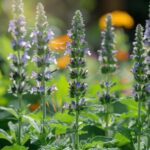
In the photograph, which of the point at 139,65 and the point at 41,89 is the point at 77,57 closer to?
the point at 41,89

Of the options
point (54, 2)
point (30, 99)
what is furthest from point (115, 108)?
point (54, 2)

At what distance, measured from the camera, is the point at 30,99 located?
23.0ft

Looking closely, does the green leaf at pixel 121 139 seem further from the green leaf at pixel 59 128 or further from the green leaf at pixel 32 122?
the green leaf at pixel 32 122

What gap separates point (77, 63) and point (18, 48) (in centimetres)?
47

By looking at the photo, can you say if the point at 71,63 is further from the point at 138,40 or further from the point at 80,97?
the point at 138,40

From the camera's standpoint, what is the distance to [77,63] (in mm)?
4500

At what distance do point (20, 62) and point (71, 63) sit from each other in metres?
0.40

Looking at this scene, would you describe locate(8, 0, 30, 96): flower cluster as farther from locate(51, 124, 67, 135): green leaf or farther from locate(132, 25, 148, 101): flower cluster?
locate(132, 25, 148, 101): flower cluster

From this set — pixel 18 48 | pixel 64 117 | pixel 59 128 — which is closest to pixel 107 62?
pixel 64 117

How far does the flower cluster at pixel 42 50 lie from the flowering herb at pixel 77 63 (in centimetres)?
16

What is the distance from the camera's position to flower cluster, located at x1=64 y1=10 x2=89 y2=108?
440 cm

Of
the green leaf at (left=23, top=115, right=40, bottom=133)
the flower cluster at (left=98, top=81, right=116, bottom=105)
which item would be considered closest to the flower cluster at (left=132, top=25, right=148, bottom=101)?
the flower cluster at (left=98, top=81, right=116, bottom=105)

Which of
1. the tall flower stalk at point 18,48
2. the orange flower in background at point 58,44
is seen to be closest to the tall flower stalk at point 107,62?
the orange flower in background at point 58,44

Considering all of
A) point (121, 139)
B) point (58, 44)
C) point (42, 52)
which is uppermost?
point (58, 44)
